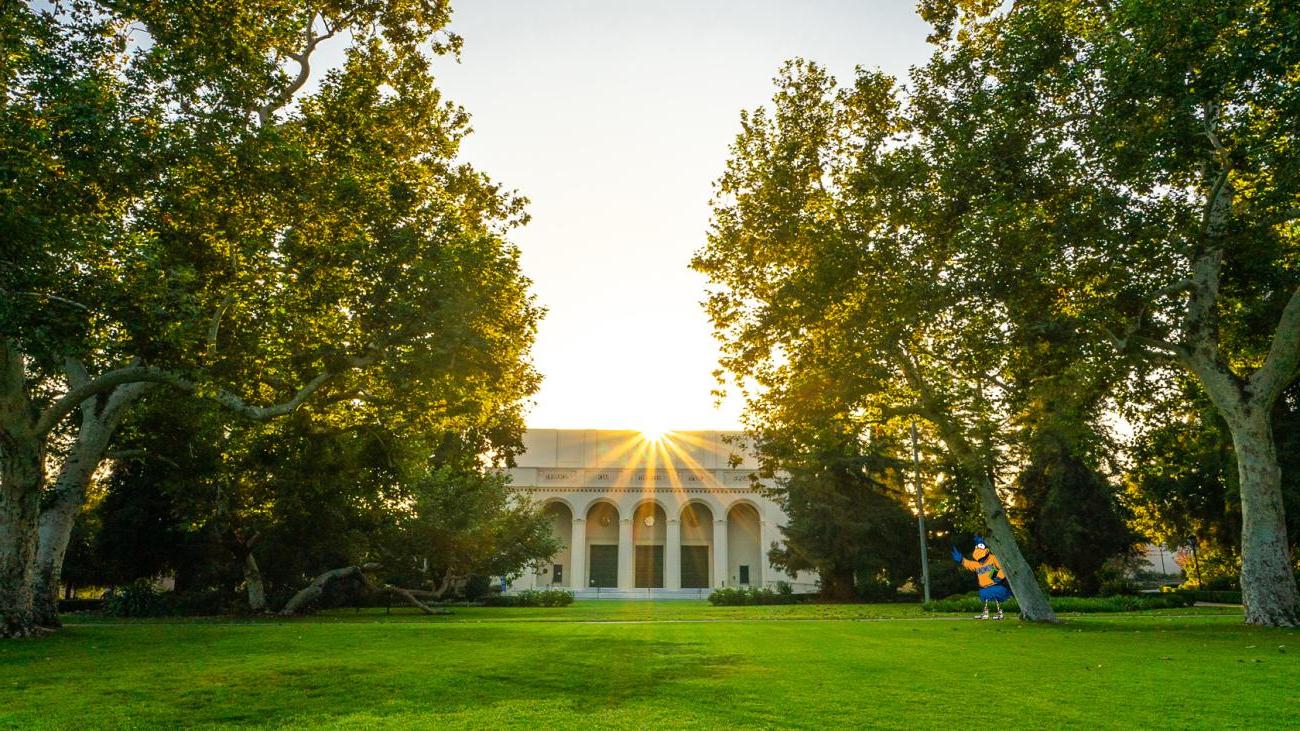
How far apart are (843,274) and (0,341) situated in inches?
650

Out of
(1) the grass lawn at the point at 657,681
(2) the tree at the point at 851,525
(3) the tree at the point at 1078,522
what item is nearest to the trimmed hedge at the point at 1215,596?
(3) the tree at the point at 1078,522

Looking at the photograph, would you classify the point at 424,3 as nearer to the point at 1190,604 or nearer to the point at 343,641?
the point at 343,641

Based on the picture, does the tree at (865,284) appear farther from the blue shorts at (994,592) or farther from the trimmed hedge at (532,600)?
the trimmed hedge at (532,600)

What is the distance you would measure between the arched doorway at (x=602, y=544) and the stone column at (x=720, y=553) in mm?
7847

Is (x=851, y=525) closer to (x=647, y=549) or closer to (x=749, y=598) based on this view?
(x=749, y=598)

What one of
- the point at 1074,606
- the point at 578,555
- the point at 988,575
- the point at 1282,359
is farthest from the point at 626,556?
the point at 1282,359

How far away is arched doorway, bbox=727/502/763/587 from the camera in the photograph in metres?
57.3

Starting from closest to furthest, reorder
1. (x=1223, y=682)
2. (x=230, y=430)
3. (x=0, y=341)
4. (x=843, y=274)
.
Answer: (x=1223, y=682) → (x=0, y=341) → (x=843, y=274) → (x=230, y=430)

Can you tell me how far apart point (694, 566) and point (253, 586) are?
120 ft

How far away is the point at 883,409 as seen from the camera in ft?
58.7

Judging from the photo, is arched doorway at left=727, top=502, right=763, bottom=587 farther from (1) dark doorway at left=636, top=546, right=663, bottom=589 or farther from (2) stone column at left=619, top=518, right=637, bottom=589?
(2) stone column at left=619, top=518, right=637, bottom=589

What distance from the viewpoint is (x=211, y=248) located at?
45.9 feet

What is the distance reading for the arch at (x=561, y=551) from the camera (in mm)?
56438

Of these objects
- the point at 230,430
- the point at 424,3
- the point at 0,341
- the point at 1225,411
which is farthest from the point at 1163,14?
the point at 230,430
